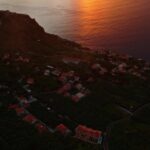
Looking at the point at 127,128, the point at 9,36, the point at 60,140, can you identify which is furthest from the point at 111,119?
the point at 9,36

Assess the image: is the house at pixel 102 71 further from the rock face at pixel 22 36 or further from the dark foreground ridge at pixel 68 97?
the rock face at pixel 22 36

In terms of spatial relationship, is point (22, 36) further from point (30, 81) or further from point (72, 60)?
A: point (30, 81)

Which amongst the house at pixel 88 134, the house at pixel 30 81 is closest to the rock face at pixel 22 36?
the house at pixel 30 81

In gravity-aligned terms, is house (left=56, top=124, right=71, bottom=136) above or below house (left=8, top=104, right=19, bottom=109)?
below

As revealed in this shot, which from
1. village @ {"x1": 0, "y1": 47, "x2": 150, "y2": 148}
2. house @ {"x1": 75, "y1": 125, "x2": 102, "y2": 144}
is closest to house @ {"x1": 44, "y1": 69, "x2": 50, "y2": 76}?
village @ {"x1": 0, "y1": 47, "x2": 150, "y2": 148}

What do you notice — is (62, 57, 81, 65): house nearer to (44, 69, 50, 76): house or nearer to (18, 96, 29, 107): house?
(44, 69, 50, 76): house

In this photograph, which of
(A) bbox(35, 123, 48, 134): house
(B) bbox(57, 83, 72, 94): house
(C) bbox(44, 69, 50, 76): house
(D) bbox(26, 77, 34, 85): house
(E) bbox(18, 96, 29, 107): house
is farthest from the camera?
(C) bbox(44, 69, 50, 76): house

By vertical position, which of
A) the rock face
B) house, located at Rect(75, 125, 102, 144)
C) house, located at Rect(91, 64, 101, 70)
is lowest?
house, located at Rect(75, 125, 102, 144)

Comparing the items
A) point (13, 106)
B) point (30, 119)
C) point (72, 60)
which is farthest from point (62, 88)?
point (72, 60)

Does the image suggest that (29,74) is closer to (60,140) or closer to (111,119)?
(111,119)
